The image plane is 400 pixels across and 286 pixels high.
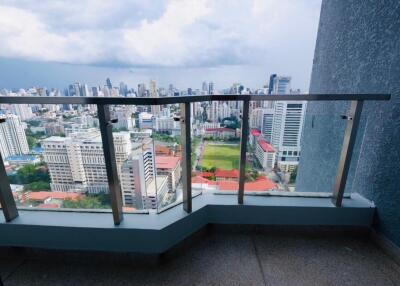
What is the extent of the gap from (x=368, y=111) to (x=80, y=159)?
6.87ft

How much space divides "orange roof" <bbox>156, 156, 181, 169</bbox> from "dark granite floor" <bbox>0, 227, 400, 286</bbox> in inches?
25.8

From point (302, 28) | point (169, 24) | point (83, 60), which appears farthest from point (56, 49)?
point (302, 28)

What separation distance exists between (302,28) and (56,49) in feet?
11.2

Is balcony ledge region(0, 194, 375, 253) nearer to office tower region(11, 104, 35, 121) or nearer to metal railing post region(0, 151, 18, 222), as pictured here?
metal railing post region(0, 151, 18, 222)

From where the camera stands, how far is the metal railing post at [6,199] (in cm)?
116

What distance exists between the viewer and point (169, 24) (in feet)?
7.70

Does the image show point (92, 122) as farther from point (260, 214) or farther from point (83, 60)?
point (83, 60)

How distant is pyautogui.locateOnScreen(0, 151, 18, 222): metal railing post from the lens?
45.7 inches

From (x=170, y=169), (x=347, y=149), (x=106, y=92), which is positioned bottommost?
(x=170, y=169)

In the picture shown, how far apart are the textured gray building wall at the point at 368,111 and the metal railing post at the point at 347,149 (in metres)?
0.10

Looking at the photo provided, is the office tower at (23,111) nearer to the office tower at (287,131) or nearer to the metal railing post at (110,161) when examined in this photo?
the metal railing post at (110,161)

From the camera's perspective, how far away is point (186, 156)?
1.17 m

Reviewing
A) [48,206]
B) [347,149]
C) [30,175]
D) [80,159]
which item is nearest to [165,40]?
[80,159]

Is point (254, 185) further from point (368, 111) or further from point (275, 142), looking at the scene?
point (368, 111)
